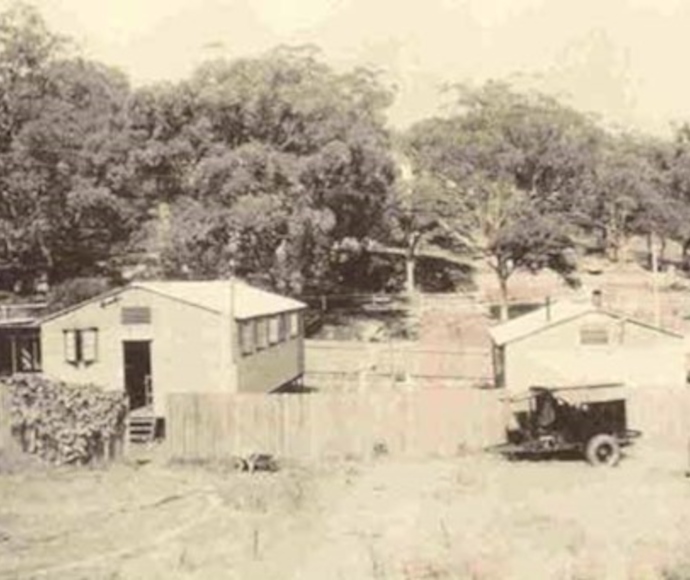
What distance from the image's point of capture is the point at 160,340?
136 feet

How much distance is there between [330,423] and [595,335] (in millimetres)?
12559

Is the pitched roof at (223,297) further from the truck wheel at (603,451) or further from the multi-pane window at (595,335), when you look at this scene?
the truck wheel at (603,451)

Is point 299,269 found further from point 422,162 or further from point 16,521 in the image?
point 16,521

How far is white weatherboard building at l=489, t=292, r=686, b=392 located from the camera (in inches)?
1662

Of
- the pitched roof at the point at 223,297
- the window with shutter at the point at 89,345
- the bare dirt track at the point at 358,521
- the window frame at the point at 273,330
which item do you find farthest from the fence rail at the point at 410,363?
the bare dirt track at the point at 358,521

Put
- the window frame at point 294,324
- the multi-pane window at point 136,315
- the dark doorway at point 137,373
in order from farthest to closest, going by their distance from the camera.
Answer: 1. the window frame at point 294,324
2. the dark doorway at point 137,373
3. the multi-pane window at point 136,315

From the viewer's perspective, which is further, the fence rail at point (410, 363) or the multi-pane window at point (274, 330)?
the fence rail at point (410, 363)

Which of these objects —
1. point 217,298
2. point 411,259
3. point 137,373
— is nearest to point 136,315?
point 217,298

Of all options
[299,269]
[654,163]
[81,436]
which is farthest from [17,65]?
[654,163]

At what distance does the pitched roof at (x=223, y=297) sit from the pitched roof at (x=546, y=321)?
8.00 meters

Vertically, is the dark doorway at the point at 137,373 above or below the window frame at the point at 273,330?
below

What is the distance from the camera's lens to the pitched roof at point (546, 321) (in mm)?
44469

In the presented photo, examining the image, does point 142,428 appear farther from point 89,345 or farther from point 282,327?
point 282,327

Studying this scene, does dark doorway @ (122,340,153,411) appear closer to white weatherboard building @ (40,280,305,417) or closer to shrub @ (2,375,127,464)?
white weatherboard building @ (40,280,305,417)
